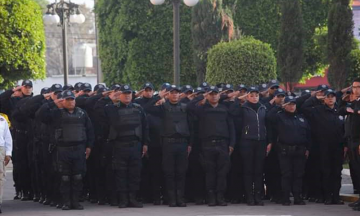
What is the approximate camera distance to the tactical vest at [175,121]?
50.4ft

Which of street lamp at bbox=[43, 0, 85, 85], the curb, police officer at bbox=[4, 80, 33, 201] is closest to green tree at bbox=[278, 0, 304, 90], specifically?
street lamp at bbox=[43, 0, 85, 85]

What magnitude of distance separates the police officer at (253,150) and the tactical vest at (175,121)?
1.00m

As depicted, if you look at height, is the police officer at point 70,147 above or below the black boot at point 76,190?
above

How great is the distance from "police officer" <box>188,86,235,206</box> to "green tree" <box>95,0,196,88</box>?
90.9ft

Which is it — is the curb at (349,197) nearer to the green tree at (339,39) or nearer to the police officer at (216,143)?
the police officer at (216,143)

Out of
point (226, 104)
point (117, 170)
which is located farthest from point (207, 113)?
point (117, 170)

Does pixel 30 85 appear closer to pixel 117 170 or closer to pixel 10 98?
pixel 10 98

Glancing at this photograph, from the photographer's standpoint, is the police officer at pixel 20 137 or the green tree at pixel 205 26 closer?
the police officer at pixel 20 137

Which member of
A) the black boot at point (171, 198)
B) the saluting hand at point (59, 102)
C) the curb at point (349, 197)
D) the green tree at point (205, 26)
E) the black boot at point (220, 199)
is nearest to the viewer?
the saluting hand at point (59, 102)

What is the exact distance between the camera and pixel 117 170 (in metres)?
15.2

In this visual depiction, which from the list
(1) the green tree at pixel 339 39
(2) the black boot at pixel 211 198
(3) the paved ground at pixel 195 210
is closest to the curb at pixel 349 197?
(3) the paved ground at pixel 195 210

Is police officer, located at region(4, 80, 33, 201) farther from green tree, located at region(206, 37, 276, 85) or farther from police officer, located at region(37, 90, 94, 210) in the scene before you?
green tree, located at region(206, 37, 276, 85)

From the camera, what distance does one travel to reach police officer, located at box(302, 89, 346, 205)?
51.2 ft

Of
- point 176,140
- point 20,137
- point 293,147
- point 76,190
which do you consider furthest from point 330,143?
point 20,137
